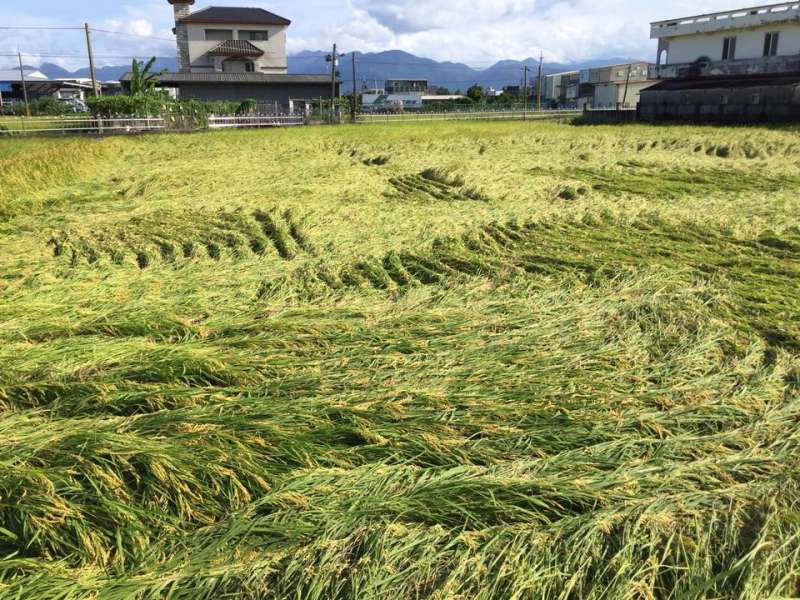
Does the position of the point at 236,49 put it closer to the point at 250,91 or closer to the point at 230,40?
the point at 230,40

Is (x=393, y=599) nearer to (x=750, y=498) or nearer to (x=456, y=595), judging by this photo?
(x=456, y=595)

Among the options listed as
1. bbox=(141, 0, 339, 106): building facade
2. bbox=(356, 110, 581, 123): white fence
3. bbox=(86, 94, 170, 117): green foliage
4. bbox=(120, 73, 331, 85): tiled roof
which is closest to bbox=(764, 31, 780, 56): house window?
bbox=(356, 110, 581, 123): white fence

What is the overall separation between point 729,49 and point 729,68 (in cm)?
173

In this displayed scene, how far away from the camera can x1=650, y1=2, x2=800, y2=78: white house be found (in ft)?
109

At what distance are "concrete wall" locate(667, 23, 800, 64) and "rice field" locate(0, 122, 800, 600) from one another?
Result: 35.0 meters

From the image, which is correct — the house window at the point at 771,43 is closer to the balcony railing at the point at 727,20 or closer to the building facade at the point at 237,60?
the balcony railing at the point at 727,20

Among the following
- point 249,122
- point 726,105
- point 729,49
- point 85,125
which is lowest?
point 85,125

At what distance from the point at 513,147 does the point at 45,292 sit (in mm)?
14580

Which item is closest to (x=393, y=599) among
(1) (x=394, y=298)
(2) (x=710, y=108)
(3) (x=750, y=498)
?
(3) (x=750, y=498)

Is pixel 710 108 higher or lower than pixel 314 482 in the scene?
higher

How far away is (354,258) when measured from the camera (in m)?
6.05

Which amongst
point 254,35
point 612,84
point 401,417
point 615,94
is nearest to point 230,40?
point 254,35

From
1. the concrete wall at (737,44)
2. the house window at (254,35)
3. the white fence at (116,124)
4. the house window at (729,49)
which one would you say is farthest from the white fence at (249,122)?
the house window at (729,49)

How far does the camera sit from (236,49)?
4550 cm
